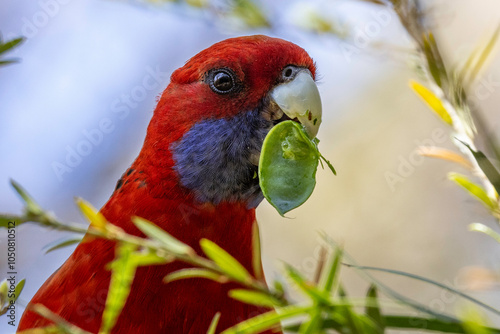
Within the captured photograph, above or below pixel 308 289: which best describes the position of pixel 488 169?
below

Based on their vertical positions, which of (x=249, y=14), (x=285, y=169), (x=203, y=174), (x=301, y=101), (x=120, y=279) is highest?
(x=120, y=279)

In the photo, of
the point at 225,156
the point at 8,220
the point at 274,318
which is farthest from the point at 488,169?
the point at 225,156

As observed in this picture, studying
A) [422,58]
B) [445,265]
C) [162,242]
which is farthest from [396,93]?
[162,242]

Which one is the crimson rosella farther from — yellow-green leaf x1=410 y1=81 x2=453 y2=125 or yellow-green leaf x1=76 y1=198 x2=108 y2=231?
yellow-green leaf x1=76 y1=198 x2=108 y2=231

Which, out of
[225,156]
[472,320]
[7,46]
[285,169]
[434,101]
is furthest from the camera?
[225,156]

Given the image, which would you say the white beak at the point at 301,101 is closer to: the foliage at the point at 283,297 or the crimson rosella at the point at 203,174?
the crimson rosella at the point at 203,174

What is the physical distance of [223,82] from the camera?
2.14m

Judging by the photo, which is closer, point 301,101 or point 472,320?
point 472,320

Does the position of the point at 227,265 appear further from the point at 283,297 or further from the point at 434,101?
the point at 434,101

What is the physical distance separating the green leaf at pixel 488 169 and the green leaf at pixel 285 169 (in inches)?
20.4

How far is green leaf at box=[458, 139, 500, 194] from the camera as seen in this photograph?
3.13 ft

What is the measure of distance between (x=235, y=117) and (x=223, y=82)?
5.4 inches

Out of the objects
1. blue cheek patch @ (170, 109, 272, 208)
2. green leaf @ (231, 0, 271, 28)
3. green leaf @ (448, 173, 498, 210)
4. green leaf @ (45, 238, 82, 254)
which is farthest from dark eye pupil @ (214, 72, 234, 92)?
green leaf @ (45, 238, 82, 254)

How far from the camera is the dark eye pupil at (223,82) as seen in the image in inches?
83.7
